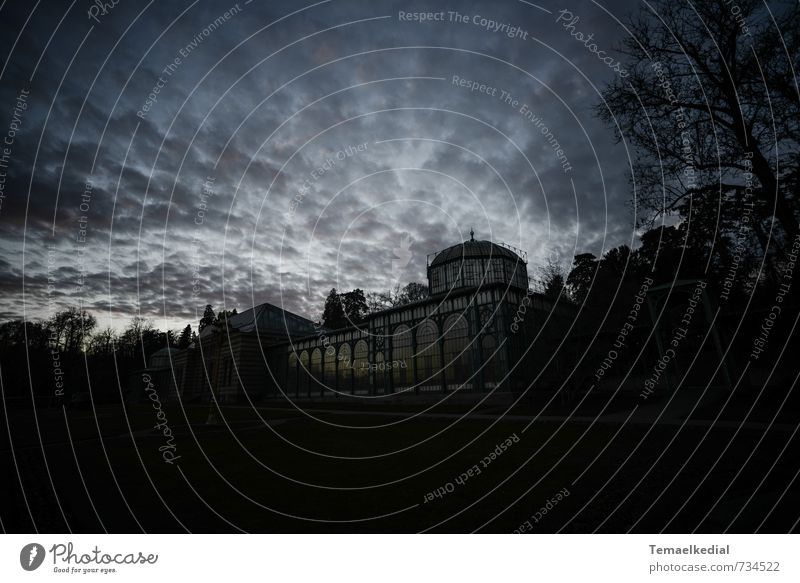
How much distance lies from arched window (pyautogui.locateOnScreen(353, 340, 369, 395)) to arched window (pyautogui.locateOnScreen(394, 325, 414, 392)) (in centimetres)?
370

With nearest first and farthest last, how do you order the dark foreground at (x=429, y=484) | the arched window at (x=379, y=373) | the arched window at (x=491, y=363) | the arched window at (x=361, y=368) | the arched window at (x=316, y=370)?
the dark foreground at (x=429, y=484) < the arched window at (x=491, y=363) < the arched window at (x=379, y=373) < the arched window at (x=361, y=368) < the arched window at (x=316, y=370)

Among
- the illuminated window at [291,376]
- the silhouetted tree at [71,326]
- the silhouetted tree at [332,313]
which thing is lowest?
the illuminated window at [291,376]

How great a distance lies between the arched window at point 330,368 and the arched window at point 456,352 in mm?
15462

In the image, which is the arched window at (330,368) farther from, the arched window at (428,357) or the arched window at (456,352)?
the arched window at (456,352)

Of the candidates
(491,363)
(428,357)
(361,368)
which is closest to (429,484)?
(491,363)

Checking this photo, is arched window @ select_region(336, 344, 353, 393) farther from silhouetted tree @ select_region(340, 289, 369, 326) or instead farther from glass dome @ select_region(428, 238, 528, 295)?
silhouetted tree @ select_region(340, 289, 369, 326)

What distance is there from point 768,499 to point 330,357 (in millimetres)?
38305

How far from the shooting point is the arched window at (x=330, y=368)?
39.1 meters

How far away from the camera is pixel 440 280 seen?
118 ft

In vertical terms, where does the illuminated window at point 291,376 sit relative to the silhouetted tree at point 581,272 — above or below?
below

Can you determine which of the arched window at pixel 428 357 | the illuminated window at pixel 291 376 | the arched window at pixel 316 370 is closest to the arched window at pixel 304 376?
the arched window at pixel 316 370

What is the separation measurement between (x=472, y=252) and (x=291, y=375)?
27772 millimetres

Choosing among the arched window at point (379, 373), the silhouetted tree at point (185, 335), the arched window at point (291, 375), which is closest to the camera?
the arched window at point (379, 373)

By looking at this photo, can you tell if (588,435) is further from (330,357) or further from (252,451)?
(330,357)
